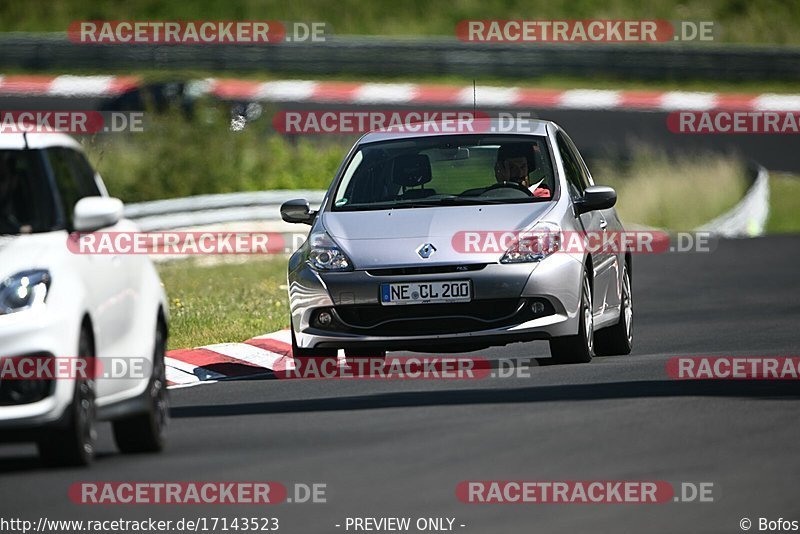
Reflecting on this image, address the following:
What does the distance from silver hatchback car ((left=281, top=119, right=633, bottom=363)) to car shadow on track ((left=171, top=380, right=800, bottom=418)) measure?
78cm

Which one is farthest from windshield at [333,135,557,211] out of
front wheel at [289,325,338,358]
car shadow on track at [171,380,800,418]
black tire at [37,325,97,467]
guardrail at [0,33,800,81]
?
guardrail at [0,33,800,81]

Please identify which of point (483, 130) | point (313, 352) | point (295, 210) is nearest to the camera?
point (313, 352)

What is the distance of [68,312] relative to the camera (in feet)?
27.3

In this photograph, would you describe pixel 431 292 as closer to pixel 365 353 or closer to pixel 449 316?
pixel 449 316

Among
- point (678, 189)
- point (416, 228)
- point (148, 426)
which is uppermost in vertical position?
point (416, 228)

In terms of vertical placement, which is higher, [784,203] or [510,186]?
[510,186]

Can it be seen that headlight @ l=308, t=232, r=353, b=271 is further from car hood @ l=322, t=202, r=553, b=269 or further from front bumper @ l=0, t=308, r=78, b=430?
front bumper @ l=0, t=308, r=78, b=430

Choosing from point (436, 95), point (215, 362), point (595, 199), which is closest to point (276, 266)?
point (215, 362)

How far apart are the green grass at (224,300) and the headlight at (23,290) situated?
5924 mm

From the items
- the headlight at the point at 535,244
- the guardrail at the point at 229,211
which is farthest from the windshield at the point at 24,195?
the guardrail at the point at 229,211

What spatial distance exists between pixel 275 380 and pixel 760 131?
2323 cm

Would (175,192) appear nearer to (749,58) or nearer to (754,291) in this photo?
(754,291)

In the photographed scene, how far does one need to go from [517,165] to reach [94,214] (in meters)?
5.03

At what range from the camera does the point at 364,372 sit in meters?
12.7
